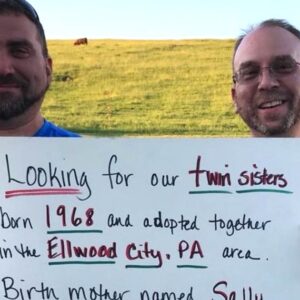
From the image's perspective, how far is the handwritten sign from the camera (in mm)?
1800

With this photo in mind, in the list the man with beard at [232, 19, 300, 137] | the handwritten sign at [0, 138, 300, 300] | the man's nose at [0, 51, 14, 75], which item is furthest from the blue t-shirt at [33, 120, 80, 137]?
the man with beard at [232, 19, 300, 137]

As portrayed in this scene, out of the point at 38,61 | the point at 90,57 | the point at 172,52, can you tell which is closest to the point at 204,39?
the point at 172,52

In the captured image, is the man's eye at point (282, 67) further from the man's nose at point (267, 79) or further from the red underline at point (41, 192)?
the red underline at point (41, 192)

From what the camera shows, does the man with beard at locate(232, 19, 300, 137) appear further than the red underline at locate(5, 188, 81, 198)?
Yes

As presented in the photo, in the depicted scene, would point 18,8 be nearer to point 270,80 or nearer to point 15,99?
point 15,99

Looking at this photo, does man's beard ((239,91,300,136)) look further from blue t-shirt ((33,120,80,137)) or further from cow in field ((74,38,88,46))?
cow in field ((74,38,88,46))

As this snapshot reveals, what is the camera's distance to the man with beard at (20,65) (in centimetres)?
202

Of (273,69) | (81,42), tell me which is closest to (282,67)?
(273,69)

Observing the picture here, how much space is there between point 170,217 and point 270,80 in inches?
23.4

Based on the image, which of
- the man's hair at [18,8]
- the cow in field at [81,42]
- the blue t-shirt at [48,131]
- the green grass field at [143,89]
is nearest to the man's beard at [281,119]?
the blue t-shirt at [48,131]

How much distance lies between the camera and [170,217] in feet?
5.94

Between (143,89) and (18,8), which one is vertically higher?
(18,8)

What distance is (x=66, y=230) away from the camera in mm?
1802

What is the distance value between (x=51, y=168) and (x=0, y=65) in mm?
414
